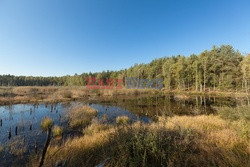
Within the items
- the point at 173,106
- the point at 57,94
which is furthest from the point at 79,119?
the point at 57,94

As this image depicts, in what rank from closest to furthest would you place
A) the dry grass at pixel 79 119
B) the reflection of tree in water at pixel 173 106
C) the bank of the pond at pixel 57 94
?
the dry grass at pixel 79 119 → the reflection of tree in water at pixel 173 106 → the bank of the pond at pixel 57 94

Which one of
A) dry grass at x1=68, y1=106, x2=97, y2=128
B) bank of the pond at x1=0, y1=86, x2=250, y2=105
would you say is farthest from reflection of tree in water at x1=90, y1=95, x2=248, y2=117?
dry grass at x1=68, y1=106, x2=97, y2=128

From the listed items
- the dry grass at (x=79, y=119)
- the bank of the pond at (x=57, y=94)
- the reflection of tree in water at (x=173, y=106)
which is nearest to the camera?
the dry grass at (x=79, y=119)

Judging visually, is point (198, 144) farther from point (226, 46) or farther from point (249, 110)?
point (226, 46)

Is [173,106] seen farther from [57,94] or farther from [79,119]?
[57,94]

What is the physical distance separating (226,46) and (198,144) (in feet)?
145

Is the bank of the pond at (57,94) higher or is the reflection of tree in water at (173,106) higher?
the bank of the pond at (57,94)

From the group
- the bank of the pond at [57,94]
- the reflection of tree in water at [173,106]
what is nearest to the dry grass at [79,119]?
the reflection of tree in water at [173,106]

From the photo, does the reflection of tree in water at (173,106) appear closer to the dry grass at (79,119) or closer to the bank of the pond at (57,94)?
the bank of the pond at (57,94)

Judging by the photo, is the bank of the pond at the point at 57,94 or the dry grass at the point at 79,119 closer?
the dry grass at the point at 79,119

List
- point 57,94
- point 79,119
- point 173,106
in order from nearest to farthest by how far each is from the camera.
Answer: point 79,119 → point 173,106 → point 57,94

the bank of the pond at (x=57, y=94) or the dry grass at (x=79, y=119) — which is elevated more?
the bank of the pond at (x=57, y=94)

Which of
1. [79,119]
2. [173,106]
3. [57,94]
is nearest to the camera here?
[79,119]

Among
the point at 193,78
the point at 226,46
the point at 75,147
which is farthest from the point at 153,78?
the point at 75,147
